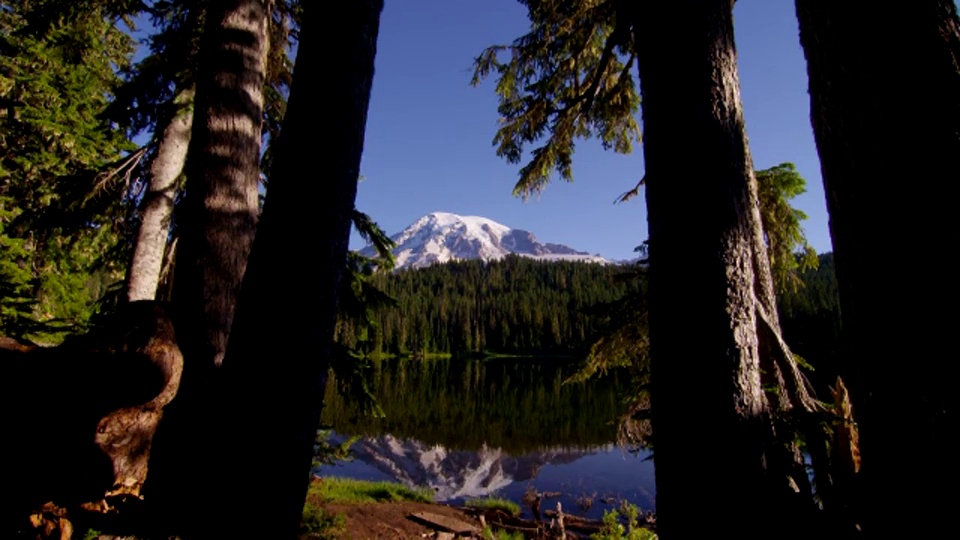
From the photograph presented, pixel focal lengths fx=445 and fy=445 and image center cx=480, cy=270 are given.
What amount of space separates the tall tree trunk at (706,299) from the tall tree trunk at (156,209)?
5.42m

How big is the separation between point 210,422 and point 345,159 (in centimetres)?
143

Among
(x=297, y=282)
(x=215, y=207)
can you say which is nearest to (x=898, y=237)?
(x=297, y=282)

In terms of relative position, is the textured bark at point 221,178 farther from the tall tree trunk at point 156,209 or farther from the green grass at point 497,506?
the green grass at point 497,506

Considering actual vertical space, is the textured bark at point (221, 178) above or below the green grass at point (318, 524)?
above

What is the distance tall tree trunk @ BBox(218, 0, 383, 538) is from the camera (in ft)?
6.68

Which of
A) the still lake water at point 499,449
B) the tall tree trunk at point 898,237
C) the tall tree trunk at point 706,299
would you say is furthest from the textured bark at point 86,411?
the still lake water at point 499,449

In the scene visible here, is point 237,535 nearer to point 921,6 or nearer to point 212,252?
point 212,252

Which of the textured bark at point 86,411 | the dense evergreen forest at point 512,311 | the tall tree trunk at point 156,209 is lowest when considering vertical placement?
the textured bark at point 86,411

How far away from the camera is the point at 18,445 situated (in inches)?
93.9

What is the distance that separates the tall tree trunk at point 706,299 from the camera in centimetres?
189

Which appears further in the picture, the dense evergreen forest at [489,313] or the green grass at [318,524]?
the dense evergreen forest at [489,313]

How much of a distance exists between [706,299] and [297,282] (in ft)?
6.37

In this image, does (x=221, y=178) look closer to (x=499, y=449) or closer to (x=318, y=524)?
(x=318, y=524)

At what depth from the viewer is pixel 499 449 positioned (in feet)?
75.9
